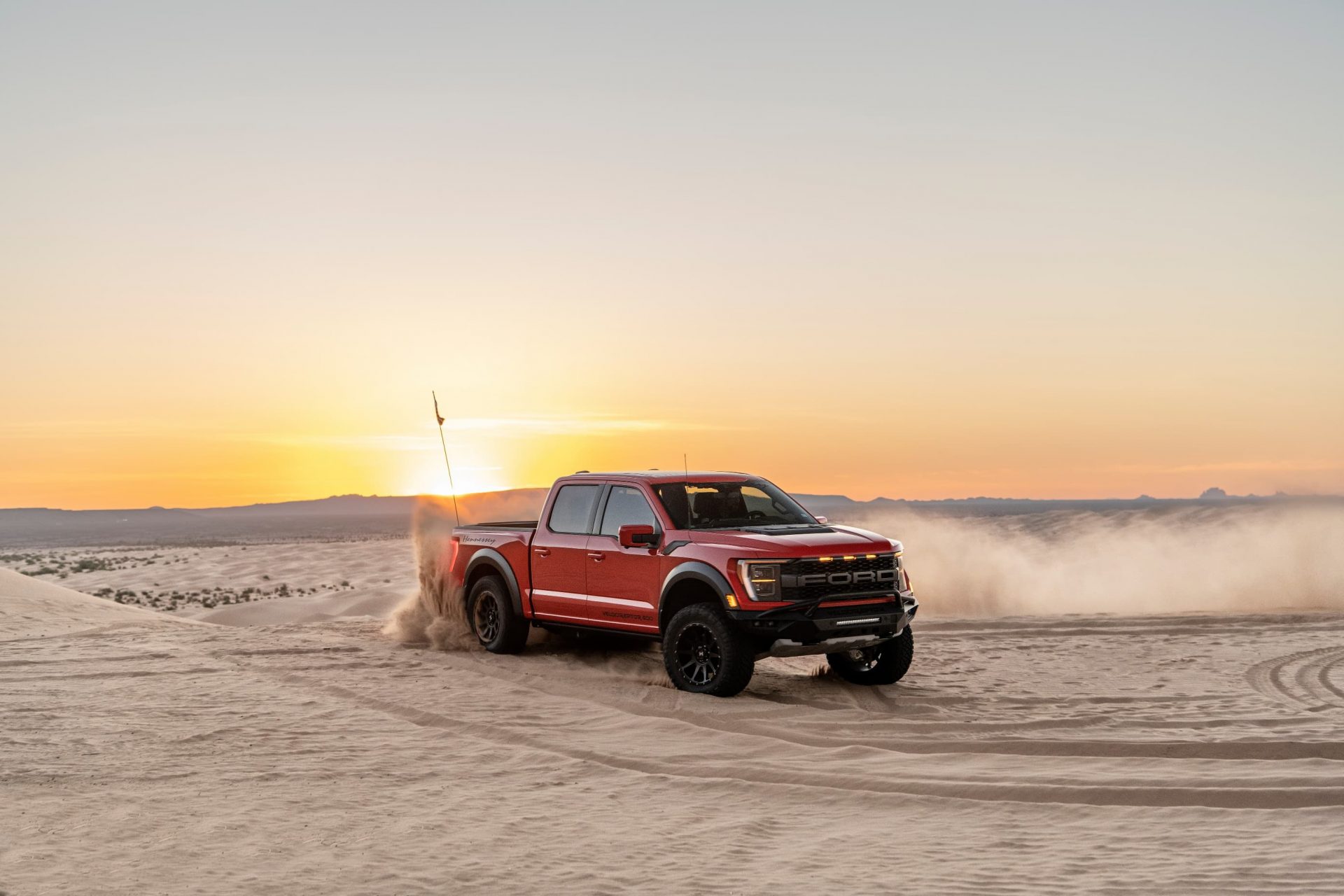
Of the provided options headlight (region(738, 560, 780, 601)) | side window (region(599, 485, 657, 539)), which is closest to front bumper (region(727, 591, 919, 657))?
headlight (region(738, 560, 780, 601))

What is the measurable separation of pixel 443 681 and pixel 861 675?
14.5ft

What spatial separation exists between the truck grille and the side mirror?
145 cm

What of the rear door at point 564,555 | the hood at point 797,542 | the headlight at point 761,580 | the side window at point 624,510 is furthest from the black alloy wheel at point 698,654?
the rear door at point 564,555

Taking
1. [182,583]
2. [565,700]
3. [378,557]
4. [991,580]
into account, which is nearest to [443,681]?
[565,700]

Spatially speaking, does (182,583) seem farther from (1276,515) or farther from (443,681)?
(1276,515)

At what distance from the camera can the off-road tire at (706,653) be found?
1141cm

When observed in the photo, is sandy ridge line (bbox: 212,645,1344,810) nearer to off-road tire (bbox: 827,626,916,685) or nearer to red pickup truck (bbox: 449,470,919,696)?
red pickup truck (bbox: 449,470,919,696)

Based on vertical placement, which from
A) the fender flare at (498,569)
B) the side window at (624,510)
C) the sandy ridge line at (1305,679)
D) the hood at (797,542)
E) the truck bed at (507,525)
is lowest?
the sandy ridge line at (1305,679)

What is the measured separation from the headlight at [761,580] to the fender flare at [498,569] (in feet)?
12.3

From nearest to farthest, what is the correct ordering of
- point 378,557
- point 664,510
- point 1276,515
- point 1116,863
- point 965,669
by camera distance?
point 1116,863
point 664,510
point 965,669
point 1276,515
point 378,557

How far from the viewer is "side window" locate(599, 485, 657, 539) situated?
12727 mm

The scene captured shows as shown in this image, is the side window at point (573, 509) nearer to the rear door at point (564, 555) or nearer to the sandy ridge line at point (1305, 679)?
the rear door at point (564, 555)

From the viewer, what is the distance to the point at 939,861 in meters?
6.39

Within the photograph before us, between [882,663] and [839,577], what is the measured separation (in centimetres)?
147
